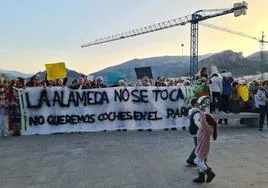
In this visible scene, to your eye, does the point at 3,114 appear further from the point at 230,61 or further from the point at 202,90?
the point at 230,61

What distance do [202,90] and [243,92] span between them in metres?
3.32

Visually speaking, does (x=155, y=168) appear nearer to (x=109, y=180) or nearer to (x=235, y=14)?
(x=109, y=180)

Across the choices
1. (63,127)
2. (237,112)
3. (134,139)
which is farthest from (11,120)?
(237,112)

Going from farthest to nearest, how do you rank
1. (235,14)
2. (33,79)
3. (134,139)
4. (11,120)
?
(235,14)
(33,79)
(11,120)
(134,139)

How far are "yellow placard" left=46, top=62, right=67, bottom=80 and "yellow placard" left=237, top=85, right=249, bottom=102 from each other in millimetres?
6648

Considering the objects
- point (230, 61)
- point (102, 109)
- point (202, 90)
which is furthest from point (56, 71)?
point (230, 61)

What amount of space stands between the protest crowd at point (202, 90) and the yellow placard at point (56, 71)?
0.25 meters

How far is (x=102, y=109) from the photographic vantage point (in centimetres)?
1514

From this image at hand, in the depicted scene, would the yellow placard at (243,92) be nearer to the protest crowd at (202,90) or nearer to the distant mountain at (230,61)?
the protest crowd at (202,90)

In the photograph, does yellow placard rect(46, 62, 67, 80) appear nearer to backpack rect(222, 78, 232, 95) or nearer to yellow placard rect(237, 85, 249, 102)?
backpack rect(222, 78, 232, 95)

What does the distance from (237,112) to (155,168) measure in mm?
8172

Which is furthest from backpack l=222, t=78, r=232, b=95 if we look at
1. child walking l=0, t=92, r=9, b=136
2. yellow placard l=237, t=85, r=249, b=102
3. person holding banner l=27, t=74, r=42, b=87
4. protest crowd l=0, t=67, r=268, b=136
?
child walking l=0, t=92, r=9, b=136

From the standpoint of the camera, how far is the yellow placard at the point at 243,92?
53.9 feet

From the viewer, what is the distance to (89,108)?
15.1 metres
